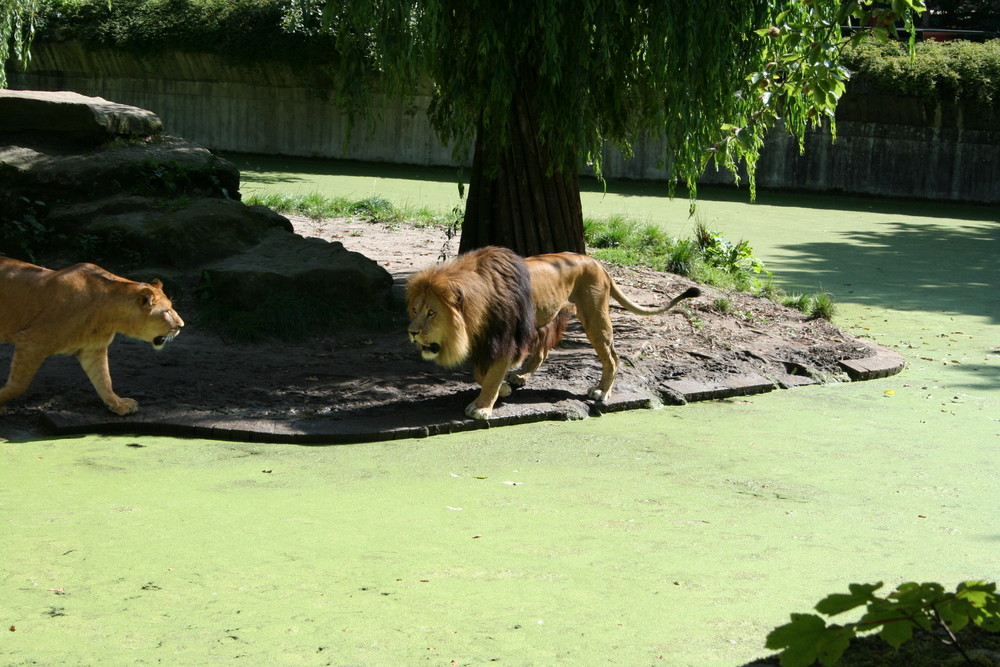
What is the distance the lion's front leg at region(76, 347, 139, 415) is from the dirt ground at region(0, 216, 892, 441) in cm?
7

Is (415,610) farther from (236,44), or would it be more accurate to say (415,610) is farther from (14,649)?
(236,44)

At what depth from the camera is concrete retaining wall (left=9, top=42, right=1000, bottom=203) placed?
2045 cm

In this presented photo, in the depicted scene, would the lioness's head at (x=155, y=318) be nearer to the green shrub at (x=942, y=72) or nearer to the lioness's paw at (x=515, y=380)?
the lioness's paw at (x=515, y=380)

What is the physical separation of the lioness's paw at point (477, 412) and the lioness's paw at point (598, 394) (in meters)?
0.85

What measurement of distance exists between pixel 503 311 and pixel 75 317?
2.42 meters

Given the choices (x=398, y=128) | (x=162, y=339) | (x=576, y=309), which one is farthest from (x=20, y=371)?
(x=398, y=128)

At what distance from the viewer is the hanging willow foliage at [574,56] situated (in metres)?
7.75

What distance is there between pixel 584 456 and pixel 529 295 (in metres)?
1.12

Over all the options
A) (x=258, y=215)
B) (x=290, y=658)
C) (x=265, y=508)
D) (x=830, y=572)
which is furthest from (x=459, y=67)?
(x=290, y=658)

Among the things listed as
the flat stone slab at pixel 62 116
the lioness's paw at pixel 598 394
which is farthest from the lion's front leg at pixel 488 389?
the flat stone slab at pixel 62 116

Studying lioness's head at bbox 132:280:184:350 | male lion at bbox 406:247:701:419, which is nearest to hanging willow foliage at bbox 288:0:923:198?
male lion at bbox 406:247:701:419

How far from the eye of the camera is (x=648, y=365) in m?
8.03

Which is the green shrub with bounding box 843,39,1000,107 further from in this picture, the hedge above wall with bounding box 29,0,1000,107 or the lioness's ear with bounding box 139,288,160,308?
the lioness's ear with bounding box 139,288,160,308

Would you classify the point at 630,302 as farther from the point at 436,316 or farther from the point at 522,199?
the point at 436,316
